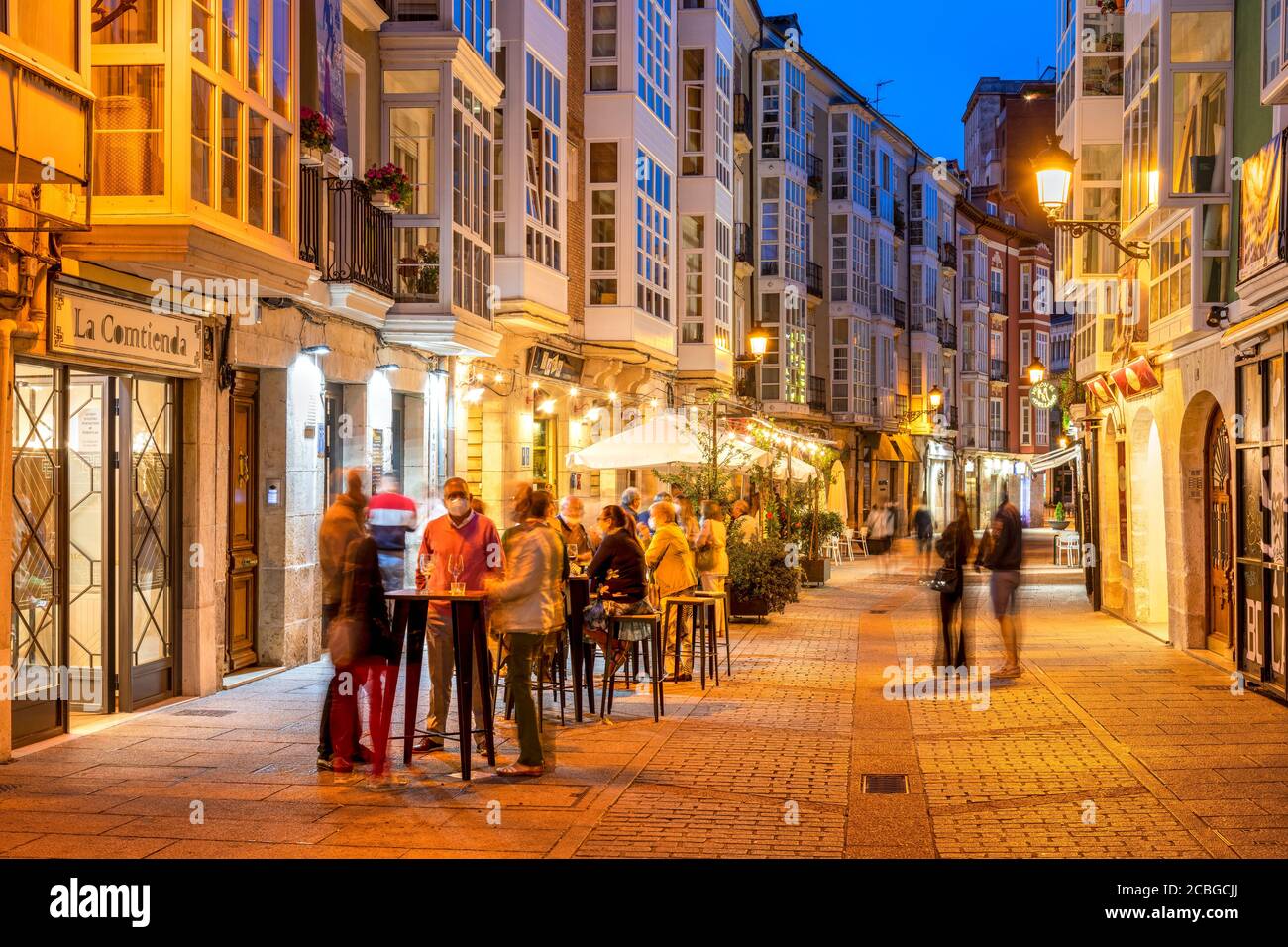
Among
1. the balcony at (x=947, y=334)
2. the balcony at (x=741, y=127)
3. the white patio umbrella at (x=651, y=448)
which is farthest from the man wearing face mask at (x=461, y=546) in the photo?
the balcony at (x=947, y=334)

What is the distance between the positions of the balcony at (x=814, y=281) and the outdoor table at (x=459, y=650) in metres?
35.9

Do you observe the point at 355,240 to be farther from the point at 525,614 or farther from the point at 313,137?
the point at 525,614

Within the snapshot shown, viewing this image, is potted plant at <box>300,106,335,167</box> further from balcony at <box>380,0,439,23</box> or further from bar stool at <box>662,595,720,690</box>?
bar stool at <box>662,595,720,690</box>

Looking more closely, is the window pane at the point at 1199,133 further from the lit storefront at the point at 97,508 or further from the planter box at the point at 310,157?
the lit storefront at the point at 97,508

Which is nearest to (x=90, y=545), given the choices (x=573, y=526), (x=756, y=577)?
(x=573, y=526)

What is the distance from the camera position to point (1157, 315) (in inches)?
692

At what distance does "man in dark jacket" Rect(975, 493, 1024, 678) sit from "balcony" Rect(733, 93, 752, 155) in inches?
914

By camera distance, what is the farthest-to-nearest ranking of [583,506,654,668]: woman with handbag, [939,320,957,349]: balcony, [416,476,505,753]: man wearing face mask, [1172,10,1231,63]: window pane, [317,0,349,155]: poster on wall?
[939,320,957,349]: balcony
[1172,10,1231,63]: window pane
[317,0,349,155]: poster on wall
[583,506,654,668]: woman with handbag
[416,476,505,753]: man wearing face mask

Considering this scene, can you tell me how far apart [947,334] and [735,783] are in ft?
169

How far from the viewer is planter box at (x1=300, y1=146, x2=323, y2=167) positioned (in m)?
13.7

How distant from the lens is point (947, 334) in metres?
58.5

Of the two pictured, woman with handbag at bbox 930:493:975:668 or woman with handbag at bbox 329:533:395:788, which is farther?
woman with handbag at bbox 930:493:975:668

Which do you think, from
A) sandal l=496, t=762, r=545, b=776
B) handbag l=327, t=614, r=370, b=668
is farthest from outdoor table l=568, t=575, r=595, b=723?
handbag l=327, t=614, r=370, b=668

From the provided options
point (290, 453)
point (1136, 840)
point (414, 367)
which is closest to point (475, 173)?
point (414, 367)
